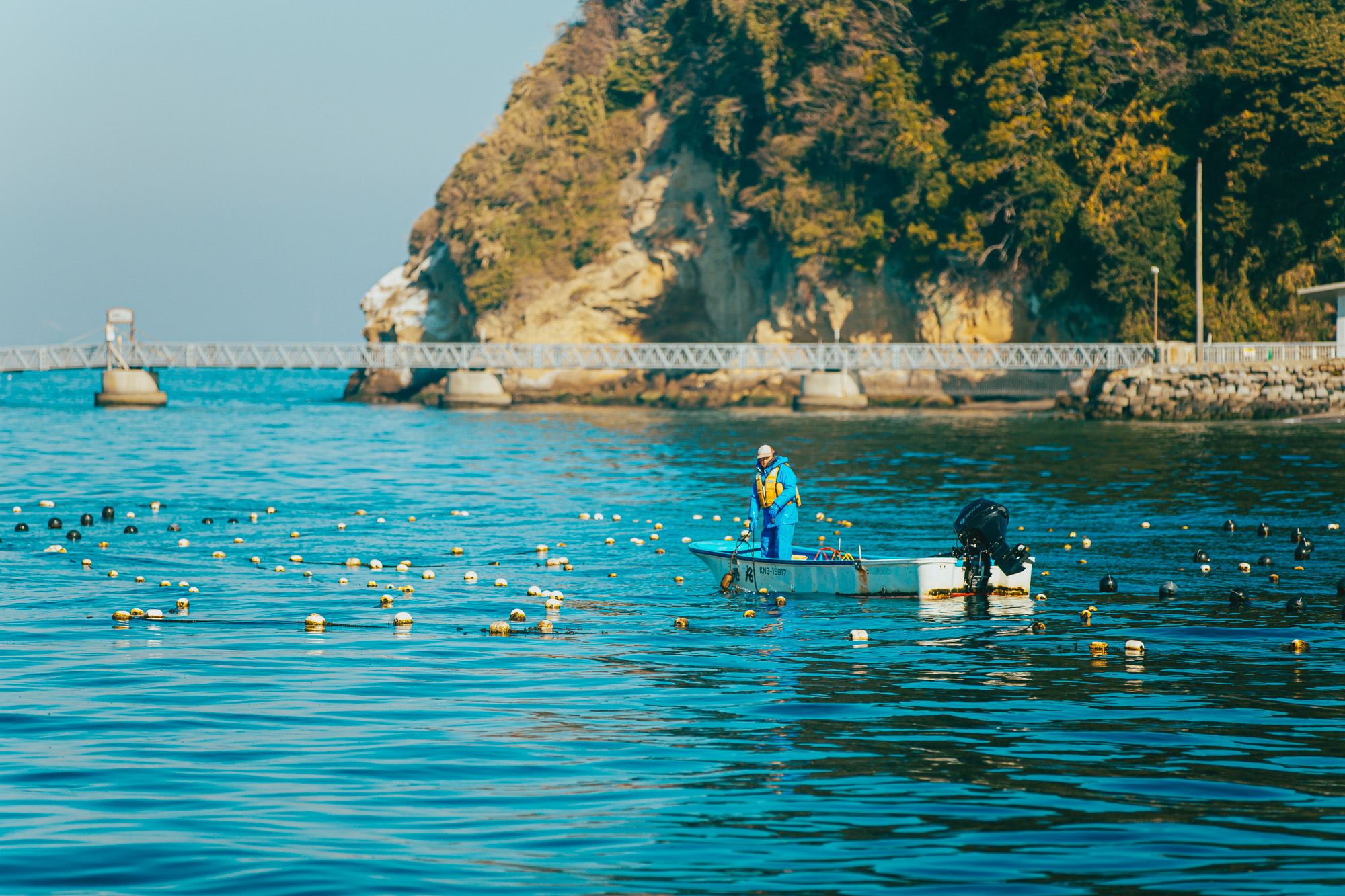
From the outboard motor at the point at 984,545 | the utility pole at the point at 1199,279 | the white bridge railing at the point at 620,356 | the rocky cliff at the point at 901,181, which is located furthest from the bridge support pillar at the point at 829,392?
the outboard motor at the point at 984,545

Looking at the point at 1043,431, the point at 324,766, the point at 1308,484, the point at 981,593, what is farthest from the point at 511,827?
the point at 1043,431

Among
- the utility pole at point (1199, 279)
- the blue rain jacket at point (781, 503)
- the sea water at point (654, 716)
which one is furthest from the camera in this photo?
the utility pole at point (1199, 279)

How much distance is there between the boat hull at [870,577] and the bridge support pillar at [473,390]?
75.2 meters

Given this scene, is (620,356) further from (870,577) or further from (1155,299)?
(870,577)

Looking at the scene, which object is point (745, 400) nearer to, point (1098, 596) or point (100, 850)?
point (1098, 596)

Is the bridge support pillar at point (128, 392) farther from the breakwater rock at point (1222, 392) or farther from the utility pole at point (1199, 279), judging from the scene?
the utility pole at point (1199, 279)

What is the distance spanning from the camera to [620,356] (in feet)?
304

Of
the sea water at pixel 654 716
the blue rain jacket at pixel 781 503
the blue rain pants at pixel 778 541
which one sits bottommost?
the sea water at pixel 654 716

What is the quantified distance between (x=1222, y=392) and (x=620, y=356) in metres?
40.8

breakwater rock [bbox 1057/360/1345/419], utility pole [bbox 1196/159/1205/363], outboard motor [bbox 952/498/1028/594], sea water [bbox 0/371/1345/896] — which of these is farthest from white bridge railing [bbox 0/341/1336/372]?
outboard motor [bbox 952/498/1028/594]

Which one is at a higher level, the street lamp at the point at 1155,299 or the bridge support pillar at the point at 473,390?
the street lamp at the point at 1155,299

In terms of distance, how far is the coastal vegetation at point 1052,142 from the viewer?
72438mm

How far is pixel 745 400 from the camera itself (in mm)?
91938

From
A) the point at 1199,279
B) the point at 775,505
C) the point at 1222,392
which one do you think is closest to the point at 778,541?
the point at 775,505
